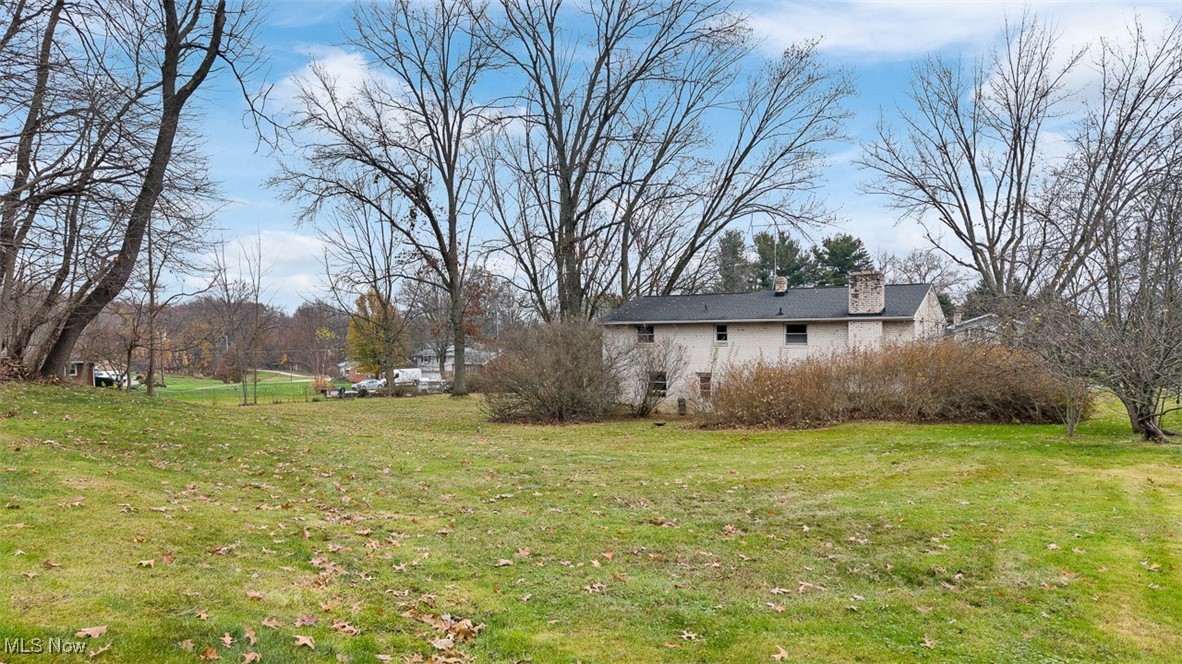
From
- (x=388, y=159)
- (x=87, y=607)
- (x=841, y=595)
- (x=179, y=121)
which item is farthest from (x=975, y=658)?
(x=388, y=159)

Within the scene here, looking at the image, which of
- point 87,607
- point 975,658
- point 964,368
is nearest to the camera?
point 87,607

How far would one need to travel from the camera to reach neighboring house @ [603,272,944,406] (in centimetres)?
2352

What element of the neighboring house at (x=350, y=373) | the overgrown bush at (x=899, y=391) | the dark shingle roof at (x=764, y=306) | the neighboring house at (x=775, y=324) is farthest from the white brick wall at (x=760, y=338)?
the neighboring house at (x=350, y=373)

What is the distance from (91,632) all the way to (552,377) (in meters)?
16.7

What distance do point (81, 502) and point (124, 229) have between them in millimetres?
11377

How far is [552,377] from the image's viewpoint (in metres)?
20.2

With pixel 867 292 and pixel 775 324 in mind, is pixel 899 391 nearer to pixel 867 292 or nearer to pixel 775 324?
pixel 867 292

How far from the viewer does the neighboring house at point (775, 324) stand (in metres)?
23.5

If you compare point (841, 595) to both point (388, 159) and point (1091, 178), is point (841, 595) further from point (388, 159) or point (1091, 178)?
point (388, 159)

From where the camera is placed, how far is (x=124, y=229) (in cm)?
1502

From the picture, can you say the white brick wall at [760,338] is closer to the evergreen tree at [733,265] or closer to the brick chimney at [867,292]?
the brick chimney at [867,292]

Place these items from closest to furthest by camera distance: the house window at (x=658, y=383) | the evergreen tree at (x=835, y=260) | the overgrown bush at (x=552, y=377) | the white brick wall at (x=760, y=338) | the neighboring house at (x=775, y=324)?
the overgrown bush at (x=552, y=377)
the house window at (x=658, y=383)
the white brick wall at (x=760, y=338)
the neighboring house at (x=775, y=324)
the evergreen tree at (x=835, y=260)

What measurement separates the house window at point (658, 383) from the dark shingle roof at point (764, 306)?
462 centimetres

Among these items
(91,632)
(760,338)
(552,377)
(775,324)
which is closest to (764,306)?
(775,324)
